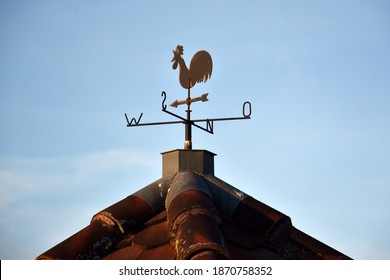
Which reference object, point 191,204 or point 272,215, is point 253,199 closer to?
point 272,215

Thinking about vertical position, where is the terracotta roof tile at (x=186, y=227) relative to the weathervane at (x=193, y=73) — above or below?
below

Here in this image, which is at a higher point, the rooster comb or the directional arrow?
the rooster comb

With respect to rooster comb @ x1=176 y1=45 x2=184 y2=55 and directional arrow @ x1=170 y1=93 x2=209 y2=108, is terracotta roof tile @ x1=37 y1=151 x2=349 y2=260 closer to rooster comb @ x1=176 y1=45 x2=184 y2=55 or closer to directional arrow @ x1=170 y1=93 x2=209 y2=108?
directional arrow @ x1=170 y1=93 x2=209 y2=108

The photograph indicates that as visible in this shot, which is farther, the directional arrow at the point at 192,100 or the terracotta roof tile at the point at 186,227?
the directional arrow at the point at 192,100

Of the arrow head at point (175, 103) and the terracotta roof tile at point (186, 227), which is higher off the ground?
the arrow head at point (175, 103)

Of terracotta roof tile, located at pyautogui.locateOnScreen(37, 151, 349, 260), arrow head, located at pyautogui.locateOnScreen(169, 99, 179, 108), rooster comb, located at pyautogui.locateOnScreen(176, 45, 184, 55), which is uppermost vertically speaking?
rooster comb, located at pyautogui.locateOnScreen(176, 45, 184, 55)

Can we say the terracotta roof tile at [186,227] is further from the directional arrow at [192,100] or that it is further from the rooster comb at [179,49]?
the rooster comb at [179,49]

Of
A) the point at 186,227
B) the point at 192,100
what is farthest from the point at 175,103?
the point at 186,227

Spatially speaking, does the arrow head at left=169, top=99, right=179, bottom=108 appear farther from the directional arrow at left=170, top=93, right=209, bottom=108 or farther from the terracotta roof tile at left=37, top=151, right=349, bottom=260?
the terracotta roof tile at left=37, top=151, right=349, bottom=260

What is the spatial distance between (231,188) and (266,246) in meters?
0.87

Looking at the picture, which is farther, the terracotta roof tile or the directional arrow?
the directional arrow

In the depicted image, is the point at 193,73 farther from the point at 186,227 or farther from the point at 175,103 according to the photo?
the point at 186,227

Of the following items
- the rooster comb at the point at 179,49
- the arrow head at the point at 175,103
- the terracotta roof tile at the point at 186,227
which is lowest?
the terracotta roof tile at the point at 186,227

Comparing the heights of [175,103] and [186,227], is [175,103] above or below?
above
